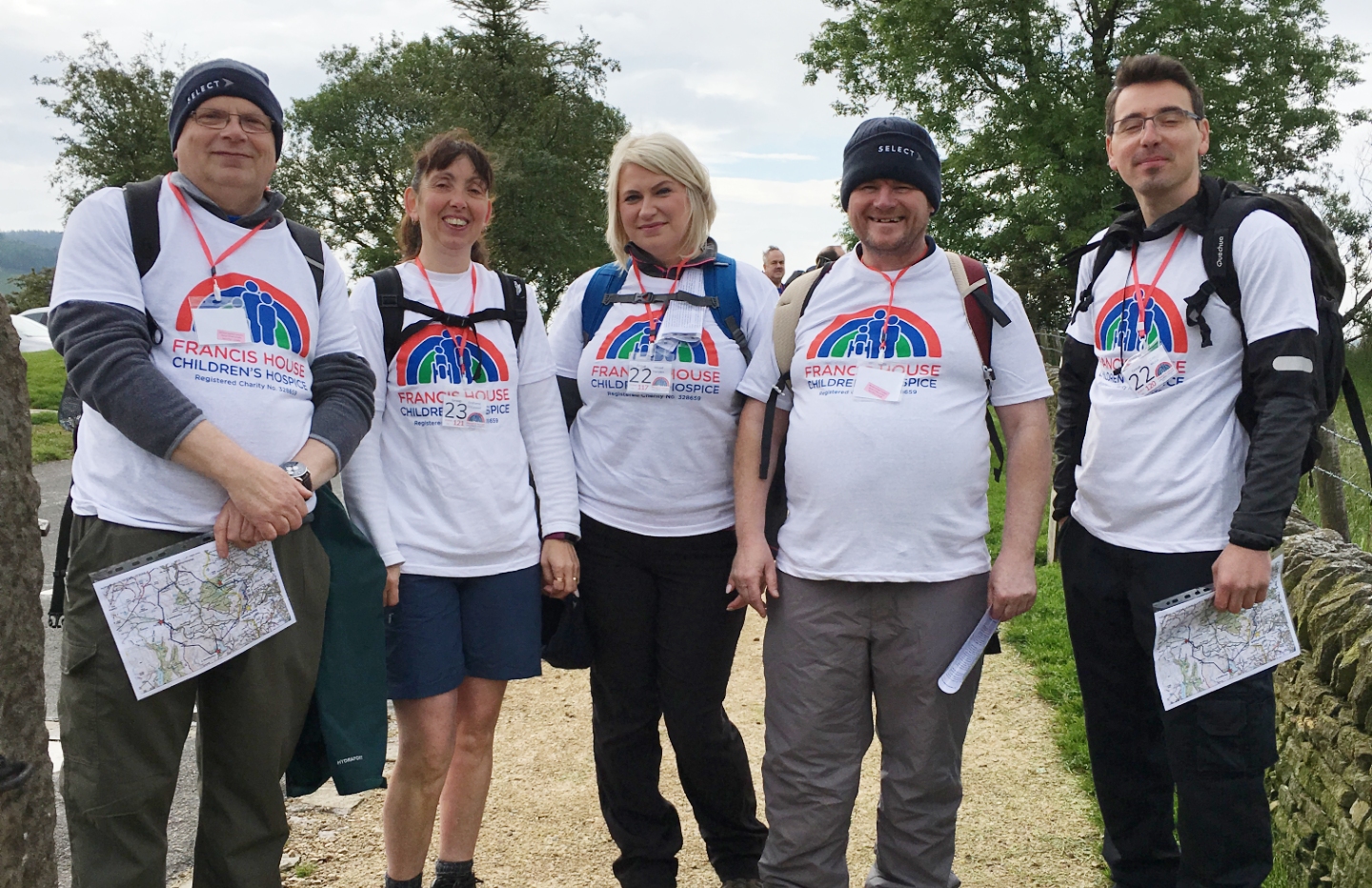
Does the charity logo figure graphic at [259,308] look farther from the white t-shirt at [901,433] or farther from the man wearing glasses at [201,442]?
the white t-shirt at [901,433]

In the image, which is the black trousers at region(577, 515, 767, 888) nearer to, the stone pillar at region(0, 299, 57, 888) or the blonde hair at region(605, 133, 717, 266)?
the blonde hair at region(605, 133, 717, 266)

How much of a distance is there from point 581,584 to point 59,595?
137 cm

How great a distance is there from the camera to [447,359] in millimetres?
3160

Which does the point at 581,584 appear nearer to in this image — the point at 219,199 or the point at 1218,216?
the point at 219,199

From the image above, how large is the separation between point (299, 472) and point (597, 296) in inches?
44.9

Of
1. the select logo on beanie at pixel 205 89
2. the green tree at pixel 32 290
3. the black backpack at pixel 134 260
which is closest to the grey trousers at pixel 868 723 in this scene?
the black backpack at pixel 134 260

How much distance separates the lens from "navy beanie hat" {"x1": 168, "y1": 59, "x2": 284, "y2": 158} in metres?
2.66

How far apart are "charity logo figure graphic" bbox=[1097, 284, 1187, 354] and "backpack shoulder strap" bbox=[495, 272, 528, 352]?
5.26 feet

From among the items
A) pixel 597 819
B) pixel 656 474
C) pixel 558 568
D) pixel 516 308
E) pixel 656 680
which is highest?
pixel 516 308

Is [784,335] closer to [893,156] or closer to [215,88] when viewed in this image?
[893,156]

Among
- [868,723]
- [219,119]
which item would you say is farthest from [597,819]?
[219,119]

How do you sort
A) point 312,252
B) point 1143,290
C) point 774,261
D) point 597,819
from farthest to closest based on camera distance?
point 774,261 < point 597,819 < point 1143,290 < point 312,252

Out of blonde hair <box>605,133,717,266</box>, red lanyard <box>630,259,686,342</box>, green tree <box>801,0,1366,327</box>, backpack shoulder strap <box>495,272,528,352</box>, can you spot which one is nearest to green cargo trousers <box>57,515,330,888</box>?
backpack shoulder strap <box>495,272,528,352</box>

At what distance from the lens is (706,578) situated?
3.31m
